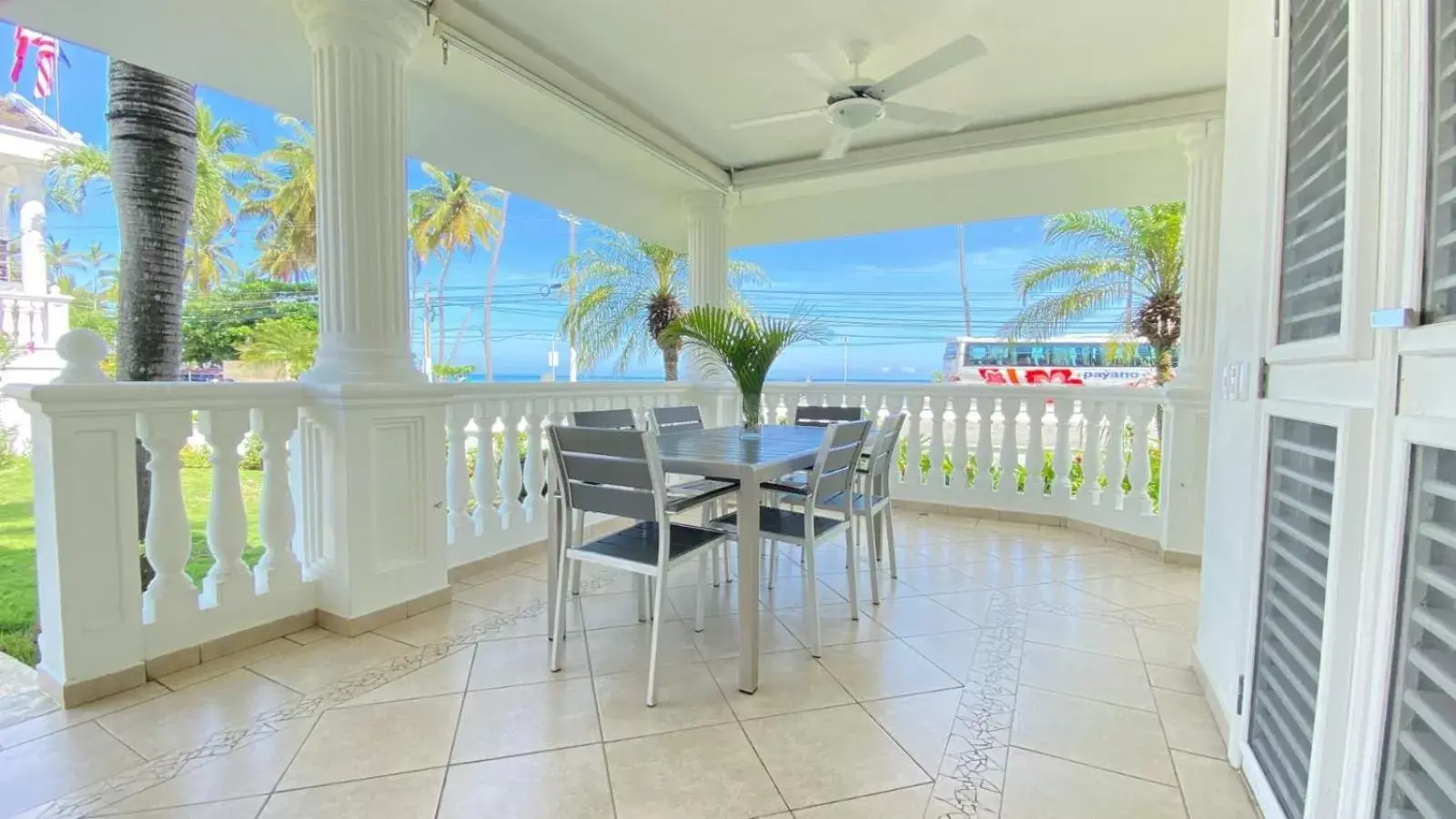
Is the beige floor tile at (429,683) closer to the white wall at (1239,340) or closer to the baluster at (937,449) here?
the white wall at (1239,340)

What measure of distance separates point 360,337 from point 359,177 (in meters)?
0.64

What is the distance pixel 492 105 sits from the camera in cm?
366

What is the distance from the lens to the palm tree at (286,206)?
13.5 m

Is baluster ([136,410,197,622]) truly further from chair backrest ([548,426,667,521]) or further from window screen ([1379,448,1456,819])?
window screen ([1379,448,1456,819])

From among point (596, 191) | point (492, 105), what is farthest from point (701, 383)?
point (492, 105)

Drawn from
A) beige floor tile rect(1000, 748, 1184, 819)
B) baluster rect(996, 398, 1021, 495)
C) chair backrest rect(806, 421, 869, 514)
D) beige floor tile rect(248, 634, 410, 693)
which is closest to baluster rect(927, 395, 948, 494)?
baluster rect(996, 398, 1021, 495)

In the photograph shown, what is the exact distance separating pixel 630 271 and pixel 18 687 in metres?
8.36

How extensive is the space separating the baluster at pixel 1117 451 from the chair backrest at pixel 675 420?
269cm

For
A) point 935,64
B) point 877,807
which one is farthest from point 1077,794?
point 935,64

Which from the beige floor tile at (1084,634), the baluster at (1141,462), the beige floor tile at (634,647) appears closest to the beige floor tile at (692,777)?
the beige floor tile at (634,647)

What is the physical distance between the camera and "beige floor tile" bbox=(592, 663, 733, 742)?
1.78 meters

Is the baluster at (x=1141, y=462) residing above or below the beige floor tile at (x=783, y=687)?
above

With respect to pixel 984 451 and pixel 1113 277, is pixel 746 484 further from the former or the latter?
pixel 1113 277

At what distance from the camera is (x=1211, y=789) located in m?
1.51
